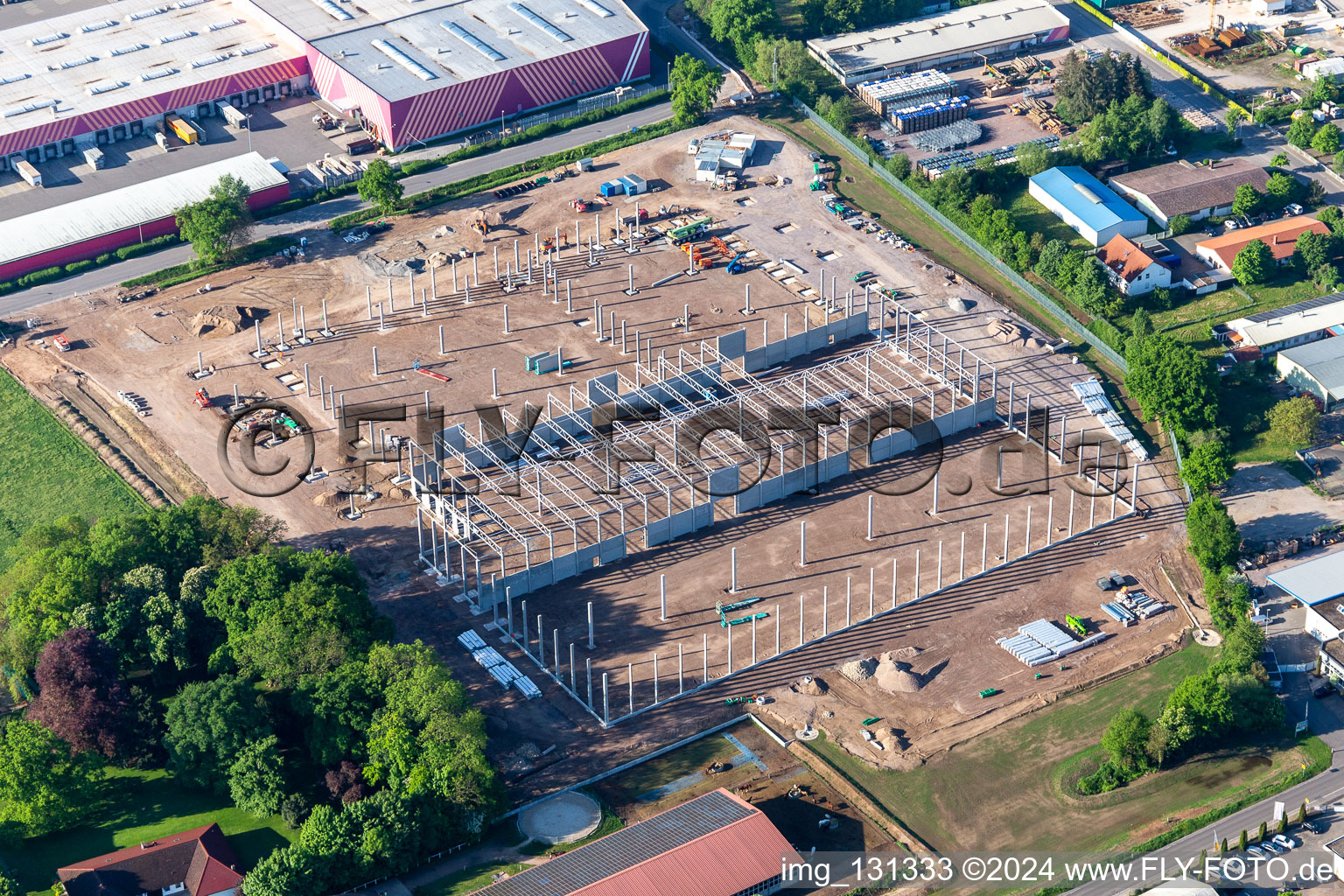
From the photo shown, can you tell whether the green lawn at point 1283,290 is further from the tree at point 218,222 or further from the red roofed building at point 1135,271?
the tree at point 218,222

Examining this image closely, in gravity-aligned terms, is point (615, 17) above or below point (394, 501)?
above

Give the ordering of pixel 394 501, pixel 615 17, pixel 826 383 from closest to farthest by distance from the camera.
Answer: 1. pixel 394 501
2. pixel 826 383
3. pixel 615 17

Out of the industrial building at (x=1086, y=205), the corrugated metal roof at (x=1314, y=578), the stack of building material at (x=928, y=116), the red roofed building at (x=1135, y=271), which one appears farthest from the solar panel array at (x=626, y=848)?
the stack of building material at (x=928, y=116)

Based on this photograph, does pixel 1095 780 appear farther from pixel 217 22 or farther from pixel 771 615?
pixel 217 22

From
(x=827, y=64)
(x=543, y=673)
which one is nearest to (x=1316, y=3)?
(x=827, y=64)

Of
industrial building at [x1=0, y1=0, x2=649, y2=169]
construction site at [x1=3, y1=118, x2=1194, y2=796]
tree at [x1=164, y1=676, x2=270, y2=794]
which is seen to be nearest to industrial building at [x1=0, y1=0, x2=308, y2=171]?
industrial building at [x1=0, y1=0, x2=649, y2=169]

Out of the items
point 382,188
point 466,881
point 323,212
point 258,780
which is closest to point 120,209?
point 323,212

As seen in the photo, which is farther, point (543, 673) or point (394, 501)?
point (394, 501)
